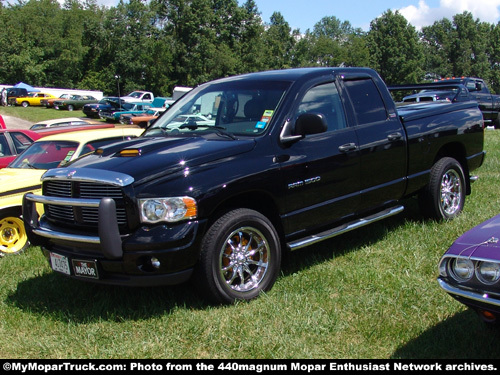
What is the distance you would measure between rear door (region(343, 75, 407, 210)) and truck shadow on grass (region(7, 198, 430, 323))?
0.78 metres

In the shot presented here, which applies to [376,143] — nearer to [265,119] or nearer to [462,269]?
[265,119]

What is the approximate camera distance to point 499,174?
9422 mm

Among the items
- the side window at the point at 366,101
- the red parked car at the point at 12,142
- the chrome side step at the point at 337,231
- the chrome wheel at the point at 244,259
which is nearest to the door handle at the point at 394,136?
the side window at the point at 366,101

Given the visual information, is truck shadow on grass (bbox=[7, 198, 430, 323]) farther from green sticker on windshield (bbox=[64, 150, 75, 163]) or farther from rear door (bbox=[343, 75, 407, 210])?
green sticker on windshield (bbox=[64, 150, 75, 163])

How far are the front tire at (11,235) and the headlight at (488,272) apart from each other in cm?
534

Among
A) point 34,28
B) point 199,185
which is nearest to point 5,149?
point 199,185

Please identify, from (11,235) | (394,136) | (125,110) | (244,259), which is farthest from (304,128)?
(125,110)

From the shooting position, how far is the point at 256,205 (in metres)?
4.58

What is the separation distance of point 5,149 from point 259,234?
256 inches

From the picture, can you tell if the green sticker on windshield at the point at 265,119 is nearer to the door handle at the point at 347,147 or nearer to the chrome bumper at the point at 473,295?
the door handle at the point at 347,147

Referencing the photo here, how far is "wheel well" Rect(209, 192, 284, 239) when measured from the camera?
4297 mm

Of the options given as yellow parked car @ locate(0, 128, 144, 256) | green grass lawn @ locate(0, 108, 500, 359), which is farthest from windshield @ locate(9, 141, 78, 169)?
green grass lawn @ locate(0, 108, 500, 359)

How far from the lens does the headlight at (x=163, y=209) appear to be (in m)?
3.89
